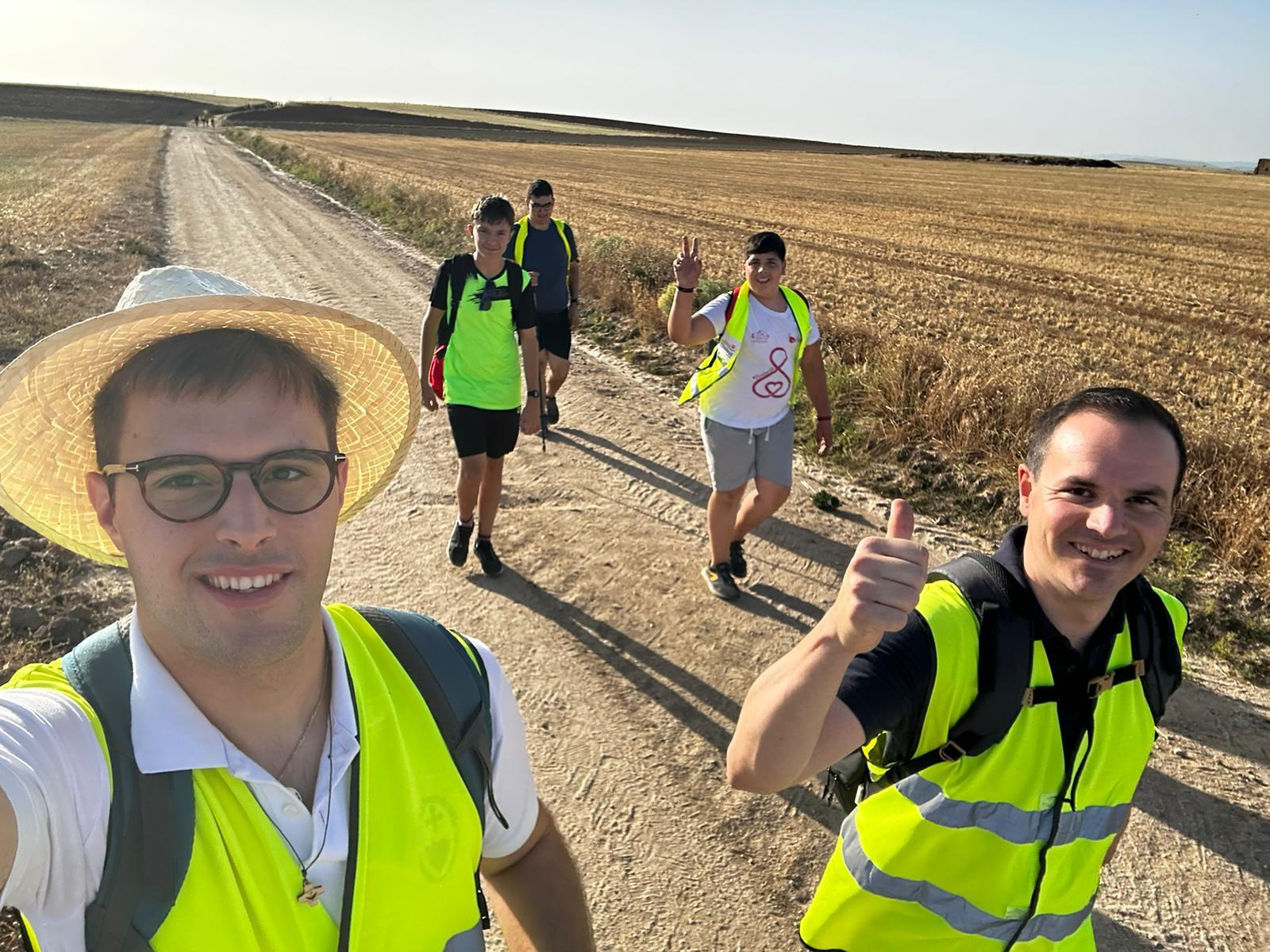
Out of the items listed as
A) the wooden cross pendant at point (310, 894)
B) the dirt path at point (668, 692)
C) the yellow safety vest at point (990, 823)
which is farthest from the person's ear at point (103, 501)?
the dirt path at point (668, 692)

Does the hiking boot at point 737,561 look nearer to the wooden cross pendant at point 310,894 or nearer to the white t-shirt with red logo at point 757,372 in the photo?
the white t-shirt with red logo at point 757,372

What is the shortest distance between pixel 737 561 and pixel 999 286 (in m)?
13.1

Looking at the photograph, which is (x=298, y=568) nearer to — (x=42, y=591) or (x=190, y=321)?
(x=190, y=321)

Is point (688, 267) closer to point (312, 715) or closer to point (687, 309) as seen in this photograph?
point (687, 309)

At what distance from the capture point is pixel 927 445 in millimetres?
6348

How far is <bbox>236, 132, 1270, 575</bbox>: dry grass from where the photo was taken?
6430 millimetres

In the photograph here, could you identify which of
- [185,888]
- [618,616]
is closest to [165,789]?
[185,888]

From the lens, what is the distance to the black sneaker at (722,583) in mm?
4617

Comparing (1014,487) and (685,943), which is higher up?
(1014,487)

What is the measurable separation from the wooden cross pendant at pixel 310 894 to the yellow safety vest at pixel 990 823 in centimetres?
116

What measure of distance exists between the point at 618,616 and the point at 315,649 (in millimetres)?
3073

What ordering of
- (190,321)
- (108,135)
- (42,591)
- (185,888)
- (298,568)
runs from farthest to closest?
(108,135), (42,591), (190,321), (298,568), (185,888)

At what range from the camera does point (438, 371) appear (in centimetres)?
485

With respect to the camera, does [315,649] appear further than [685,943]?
No
